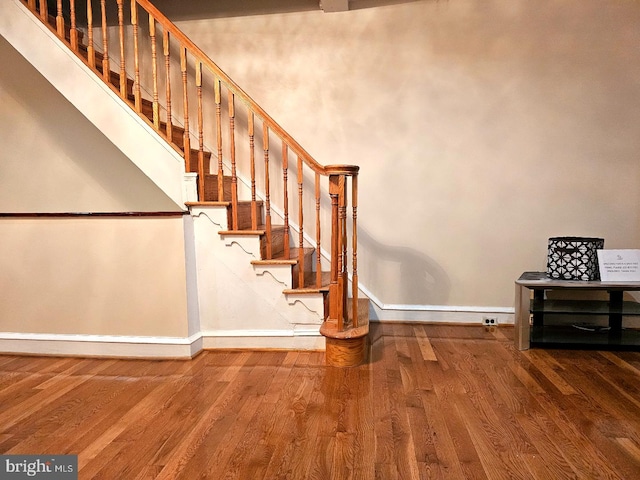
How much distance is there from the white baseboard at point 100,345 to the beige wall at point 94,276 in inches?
1.5

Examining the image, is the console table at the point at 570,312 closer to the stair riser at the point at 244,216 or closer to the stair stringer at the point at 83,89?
the stair riser at the point at 244,216

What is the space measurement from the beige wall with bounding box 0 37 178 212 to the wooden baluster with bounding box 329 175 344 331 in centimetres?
143

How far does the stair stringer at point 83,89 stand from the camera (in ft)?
8.87

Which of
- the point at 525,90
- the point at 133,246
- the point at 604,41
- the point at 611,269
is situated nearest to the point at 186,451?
the point at 133,246

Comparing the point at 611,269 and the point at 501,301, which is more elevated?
the point at 611,269

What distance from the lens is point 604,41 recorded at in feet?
10.5

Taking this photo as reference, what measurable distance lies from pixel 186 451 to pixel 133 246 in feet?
4.86

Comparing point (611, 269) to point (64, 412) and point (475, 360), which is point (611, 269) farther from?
point (64, 412)

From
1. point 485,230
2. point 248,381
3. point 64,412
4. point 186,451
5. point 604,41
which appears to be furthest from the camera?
point 485,230

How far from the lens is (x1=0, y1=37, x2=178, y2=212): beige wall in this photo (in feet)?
9.74

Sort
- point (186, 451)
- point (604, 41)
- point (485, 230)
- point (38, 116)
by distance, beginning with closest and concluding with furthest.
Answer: point (186, 451)
point (38, 116)
point (604, 41)
point (485, 230)

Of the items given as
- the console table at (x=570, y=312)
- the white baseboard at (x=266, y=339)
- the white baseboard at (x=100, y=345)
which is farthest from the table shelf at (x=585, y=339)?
the white baseboard at (x=100, y=345)

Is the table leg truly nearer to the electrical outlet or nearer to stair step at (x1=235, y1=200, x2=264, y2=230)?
the electrical outlet

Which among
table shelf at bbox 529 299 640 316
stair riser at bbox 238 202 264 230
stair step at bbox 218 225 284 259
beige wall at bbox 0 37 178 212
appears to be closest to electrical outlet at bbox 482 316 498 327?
table shelf at bbox 529 299 640 316
